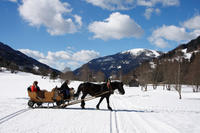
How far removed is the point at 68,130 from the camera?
6.63 meters

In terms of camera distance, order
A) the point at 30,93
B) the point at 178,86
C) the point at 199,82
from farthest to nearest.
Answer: the point at 199,82
the point at 178,86
the point at 30,93

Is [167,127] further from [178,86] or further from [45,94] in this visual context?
[178,86]

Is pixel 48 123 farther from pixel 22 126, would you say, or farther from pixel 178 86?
pixel 178 86

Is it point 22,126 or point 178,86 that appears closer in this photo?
point 22,126

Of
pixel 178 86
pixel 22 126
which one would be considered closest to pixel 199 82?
pixel 178 86

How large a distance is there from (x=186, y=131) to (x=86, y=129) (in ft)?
12.2

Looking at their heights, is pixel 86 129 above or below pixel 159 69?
below

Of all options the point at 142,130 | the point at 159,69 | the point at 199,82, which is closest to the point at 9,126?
the point at 142,130

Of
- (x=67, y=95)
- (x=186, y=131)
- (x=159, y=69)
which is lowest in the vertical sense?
(x=186, y=131)

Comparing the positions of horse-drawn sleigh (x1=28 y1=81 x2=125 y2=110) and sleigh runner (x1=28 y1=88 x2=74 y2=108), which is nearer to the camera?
sleigh runner (x1=28 y1=88 x2=74 y2=108)

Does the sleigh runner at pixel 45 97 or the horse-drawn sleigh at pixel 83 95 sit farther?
the horse-drawn sleigh at pixel 83 95

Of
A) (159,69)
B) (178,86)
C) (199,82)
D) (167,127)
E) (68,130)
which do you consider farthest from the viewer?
(159,69)

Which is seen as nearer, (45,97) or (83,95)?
(45,97)

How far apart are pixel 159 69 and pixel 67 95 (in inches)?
2641
